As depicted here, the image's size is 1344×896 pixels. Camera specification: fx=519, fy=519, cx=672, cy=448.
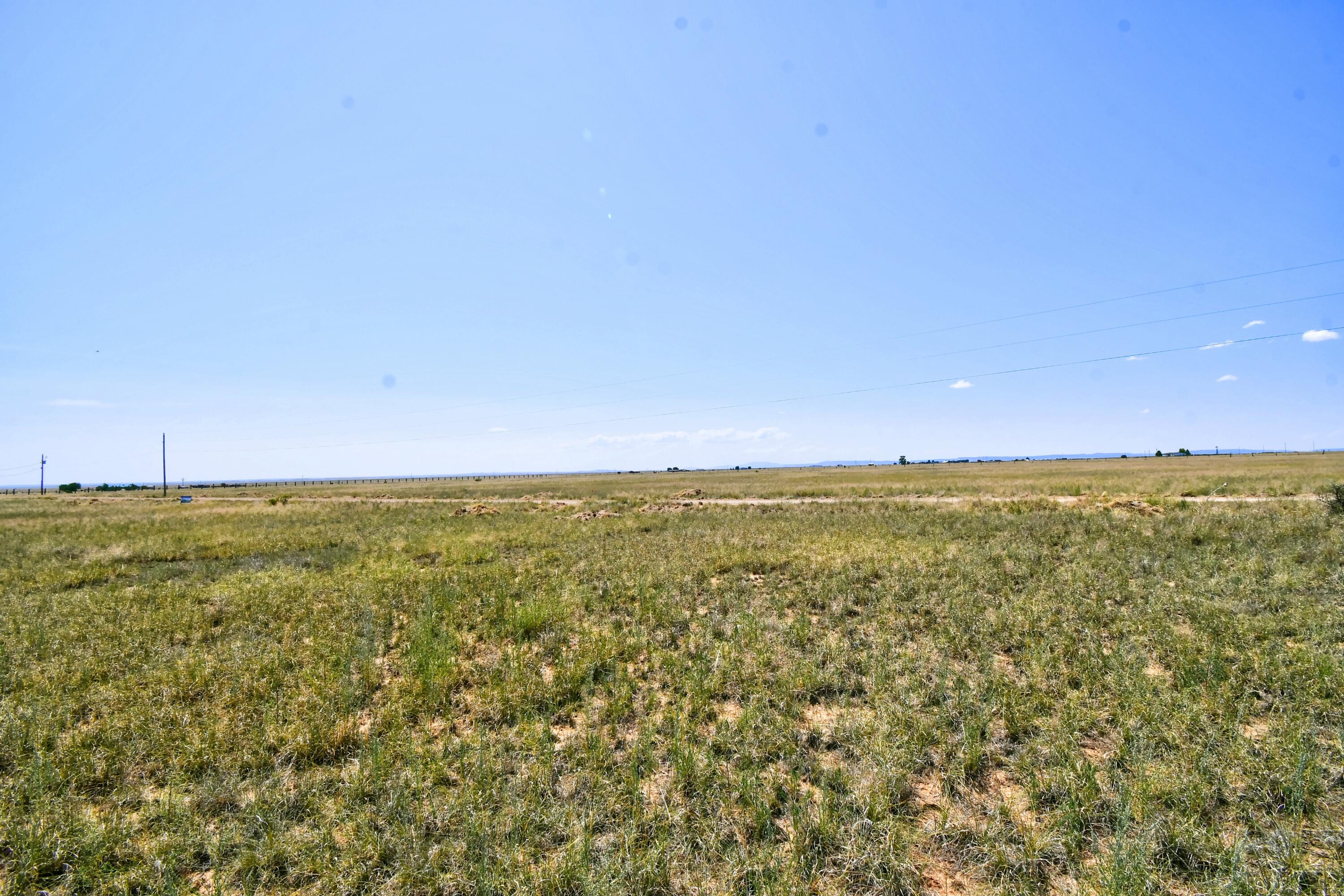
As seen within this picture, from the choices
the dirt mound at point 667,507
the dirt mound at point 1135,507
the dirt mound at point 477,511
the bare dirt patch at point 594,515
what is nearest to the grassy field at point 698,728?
the dirt mound at point 1135,507

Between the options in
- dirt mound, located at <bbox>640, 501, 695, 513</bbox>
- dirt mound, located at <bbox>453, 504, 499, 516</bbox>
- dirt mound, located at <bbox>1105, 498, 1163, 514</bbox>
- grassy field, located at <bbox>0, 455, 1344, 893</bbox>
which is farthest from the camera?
dirt mound, located at <bbox>453, 504, 499, 516</bbox>

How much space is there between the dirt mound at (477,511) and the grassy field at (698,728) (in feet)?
67.2

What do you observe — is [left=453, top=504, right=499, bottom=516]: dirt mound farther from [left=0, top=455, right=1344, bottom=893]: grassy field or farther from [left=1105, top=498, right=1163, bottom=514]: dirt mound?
[left=1105, top=498, right=1163, bottom=514]: dirt mound

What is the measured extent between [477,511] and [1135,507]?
126 ft

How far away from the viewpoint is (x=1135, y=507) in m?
25.0

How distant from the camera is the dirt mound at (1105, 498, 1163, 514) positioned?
23906 mm

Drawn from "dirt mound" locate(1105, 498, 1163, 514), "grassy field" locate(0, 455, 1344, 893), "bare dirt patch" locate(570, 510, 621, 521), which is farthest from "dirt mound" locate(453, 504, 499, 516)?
"dirt mound" locate(1105, 498, 1163, 514)

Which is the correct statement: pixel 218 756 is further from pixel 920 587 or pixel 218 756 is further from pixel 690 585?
pixel 920 587

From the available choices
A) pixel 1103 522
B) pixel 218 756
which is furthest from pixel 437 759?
pixel 1103 522

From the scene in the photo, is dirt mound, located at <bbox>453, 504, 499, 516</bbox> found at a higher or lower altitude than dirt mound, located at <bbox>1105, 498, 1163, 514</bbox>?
lower

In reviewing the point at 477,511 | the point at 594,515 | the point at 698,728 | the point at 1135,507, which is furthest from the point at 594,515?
the point at 1135,507

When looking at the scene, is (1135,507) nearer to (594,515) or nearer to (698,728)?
(594,515)

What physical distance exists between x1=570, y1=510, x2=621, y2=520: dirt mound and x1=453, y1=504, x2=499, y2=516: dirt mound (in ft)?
19.1

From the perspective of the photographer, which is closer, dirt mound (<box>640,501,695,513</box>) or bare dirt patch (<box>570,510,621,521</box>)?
bare dirt patch (<box>570,510,621,521</box>)
